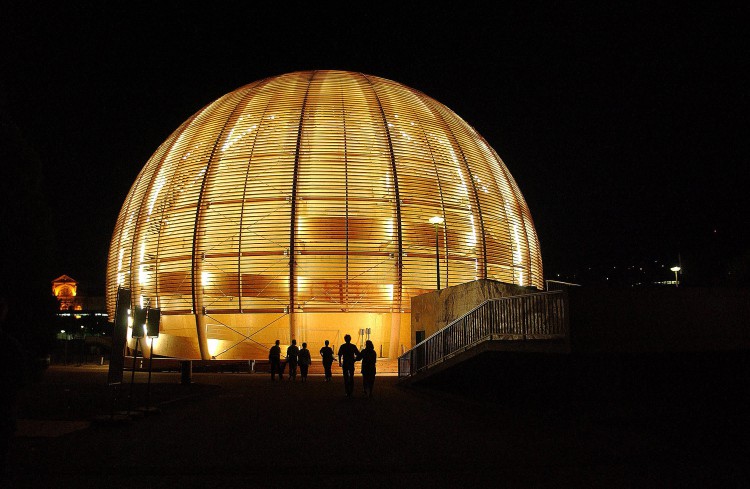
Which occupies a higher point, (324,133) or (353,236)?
(324,133)

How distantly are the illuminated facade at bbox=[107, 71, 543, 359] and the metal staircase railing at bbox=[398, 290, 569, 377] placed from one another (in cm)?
880

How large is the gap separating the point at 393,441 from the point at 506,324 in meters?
5.71

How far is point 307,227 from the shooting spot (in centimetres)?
2633

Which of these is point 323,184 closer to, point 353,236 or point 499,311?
point 353,236

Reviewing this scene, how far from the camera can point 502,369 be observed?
16.8 m

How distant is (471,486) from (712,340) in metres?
8.00

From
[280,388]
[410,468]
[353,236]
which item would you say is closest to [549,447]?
[410,468]

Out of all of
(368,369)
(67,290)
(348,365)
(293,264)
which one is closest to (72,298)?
(67,290)

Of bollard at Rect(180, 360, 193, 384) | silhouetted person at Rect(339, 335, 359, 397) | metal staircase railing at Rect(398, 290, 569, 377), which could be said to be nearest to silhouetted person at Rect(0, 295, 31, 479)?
metal staircase railing at Rect(398, 290, 569, 377)

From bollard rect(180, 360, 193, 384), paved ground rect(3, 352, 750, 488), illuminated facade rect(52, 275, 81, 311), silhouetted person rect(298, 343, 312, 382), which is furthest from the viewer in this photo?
illuminated facade rect(52, 275, 81, 311)

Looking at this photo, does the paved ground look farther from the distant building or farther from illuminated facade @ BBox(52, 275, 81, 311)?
illuminated facade @ BBox(52, 275, 81, 311)

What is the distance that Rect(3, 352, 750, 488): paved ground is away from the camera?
Result: 19.8ft

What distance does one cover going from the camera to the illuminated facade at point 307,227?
26.2 m

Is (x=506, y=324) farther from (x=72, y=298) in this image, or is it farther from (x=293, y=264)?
(x=72, y=298)
